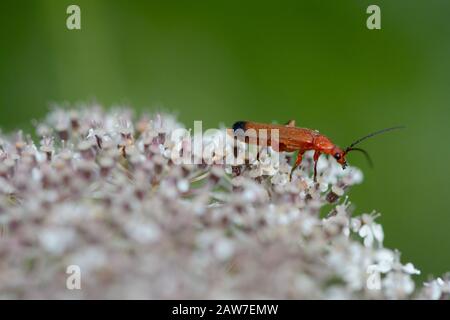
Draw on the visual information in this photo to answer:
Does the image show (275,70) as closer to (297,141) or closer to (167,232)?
(297,141)

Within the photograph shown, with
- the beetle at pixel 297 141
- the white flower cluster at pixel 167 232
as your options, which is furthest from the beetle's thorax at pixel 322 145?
the white flower cluster at pixel 167 232

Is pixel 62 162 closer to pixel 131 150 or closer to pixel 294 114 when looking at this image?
pixel 131 150

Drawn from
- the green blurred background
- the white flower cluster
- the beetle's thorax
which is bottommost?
the white flower cluster

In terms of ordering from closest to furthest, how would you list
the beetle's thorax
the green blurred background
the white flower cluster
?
1. the white flower cluster
2. the beetle's thorax
3. the green blurred background

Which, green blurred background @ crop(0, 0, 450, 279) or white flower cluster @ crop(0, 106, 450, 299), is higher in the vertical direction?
green blurred background @ crop(0, 0, 450, 279)

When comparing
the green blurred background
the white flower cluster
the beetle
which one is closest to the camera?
the white flower cluster

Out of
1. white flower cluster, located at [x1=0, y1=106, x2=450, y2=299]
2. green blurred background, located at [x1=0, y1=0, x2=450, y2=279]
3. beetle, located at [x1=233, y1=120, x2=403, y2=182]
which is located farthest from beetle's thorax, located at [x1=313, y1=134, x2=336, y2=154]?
green blurred background, located at [x1=0, y1=0, x2=450, y2=279]

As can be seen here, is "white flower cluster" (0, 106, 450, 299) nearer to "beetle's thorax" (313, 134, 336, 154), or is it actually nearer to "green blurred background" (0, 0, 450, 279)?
"beetle's thorax" (313, 134, 336, 154)
